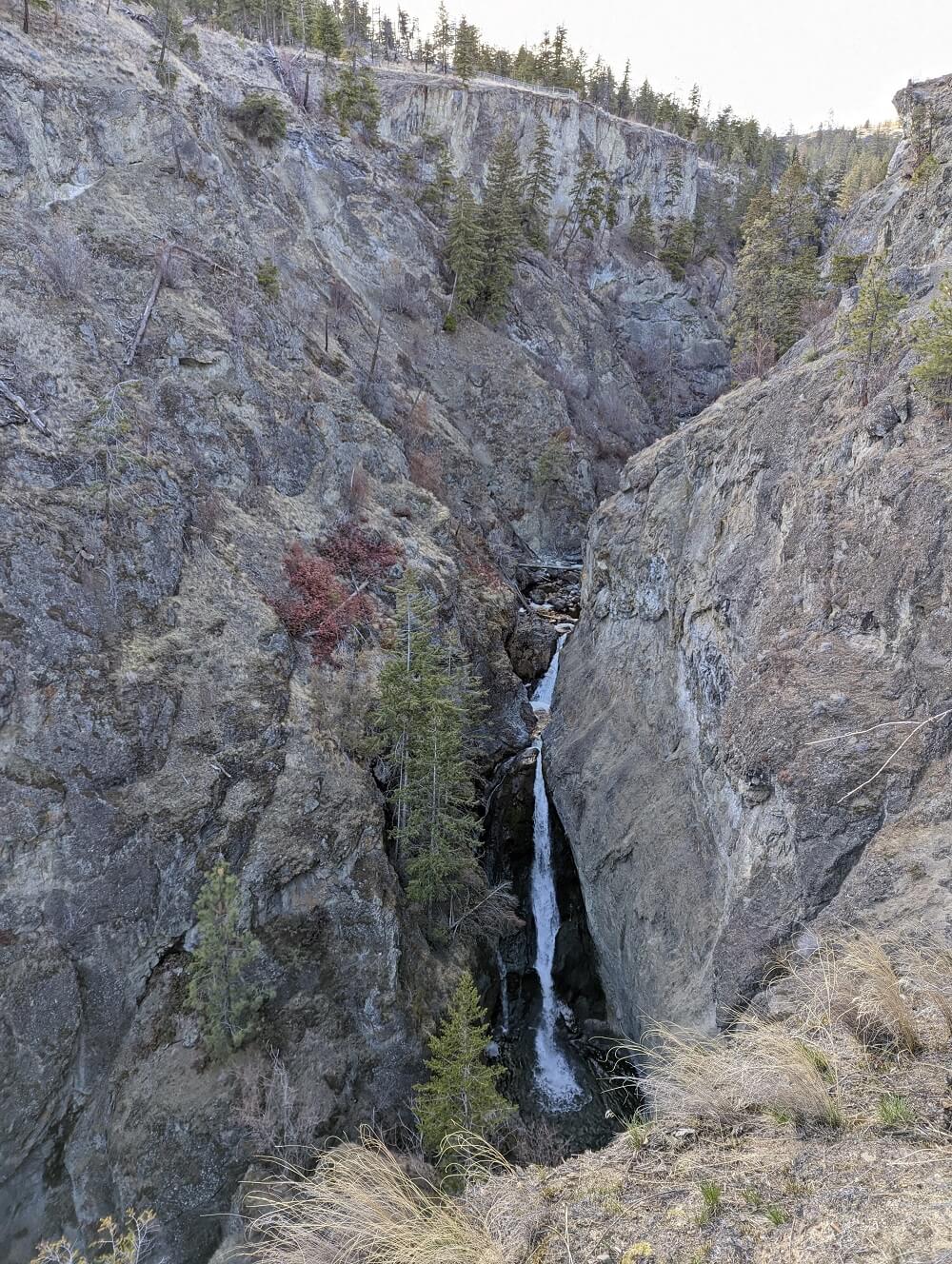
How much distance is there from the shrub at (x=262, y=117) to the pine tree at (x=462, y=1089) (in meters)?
50.2

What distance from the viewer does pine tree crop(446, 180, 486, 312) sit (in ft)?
159

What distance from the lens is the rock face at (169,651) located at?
1362cm

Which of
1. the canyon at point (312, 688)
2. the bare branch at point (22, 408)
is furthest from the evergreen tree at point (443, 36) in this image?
the bare branch at point (22, 408)

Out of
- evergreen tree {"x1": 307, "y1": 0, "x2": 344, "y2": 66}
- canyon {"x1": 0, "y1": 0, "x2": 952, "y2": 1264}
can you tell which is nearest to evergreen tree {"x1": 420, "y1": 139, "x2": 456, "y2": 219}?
evergreen tree {"x1": 307, "y1": 0, "x2": 344, "y2": 66}

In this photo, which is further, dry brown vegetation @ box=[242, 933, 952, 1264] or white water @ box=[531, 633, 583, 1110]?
white water @ box=[531, 633, 583, 1110]

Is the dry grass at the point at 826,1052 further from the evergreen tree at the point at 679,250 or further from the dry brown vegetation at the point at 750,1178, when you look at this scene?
the evergreen tree at the point at 679,250

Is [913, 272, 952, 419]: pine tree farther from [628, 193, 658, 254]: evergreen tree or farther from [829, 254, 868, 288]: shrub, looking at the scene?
[628, 193, 658, 254]: evergreen tree

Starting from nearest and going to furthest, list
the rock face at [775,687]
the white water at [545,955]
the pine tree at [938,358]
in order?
the rock face at [775,687] → the pine tree at [938,358] → the white water at [545,955]

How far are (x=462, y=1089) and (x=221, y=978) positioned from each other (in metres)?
5.44

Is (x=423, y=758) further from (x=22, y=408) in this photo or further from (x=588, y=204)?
(x=588, y=204)

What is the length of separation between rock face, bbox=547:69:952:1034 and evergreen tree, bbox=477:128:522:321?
106 ft

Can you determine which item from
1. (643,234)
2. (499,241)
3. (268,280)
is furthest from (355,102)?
(268,280)

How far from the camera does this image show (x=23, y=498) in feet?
56.0

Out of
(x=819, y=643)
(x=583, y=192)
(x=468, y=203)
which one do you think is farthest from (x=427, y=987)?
(x=583, y=192)
